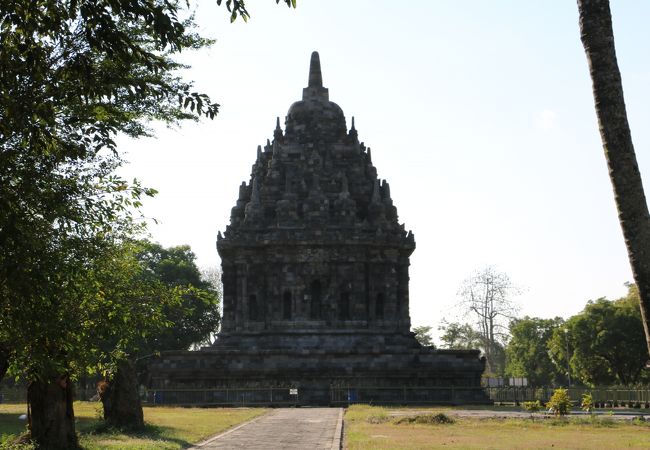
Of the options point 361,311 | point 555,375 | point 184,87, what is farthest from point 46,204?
point 555,375

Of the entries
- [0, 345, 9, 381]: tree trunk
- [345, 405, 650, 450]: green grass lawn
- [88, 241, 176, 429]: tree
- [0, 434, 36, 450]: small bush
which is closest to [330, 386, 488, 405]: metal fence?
[345, 405, 650, 450]: green grass lawn

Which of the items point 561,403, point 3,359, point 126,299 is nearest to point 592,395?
→ point 561,403

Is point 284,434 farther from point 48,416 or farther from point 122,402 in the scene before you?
point 48,416

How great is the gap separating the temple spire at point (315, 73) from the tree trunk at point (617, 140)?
168 ft

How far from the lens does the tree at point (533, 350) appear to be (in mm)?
94750

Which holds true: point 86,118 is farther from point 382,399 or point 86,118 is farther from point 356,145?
point 356,145

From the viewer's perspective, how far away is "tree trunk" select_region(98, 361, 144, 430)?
28.3m

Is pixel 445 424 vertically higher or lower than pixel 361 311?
lower

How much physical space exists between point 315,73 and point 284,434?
3936cm

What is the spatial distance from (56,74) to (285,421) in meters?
22.4

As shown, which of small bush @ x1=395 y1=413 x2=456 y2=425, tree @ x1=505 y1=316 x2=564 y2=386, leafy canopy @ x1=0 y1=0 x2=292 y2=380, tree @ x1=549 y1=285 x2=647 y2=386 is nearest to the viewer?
leafy canopy @ x1=0 y1=0 x2=292 y2=380

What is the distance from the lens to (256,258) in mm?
58031

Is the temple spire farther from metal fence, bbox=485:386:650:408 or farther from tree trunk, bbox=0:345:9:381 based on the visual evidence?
tree trunk, bbox=0:345:9:381

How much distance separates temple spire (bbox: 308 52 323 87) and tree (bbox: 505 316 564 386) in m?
39.9
